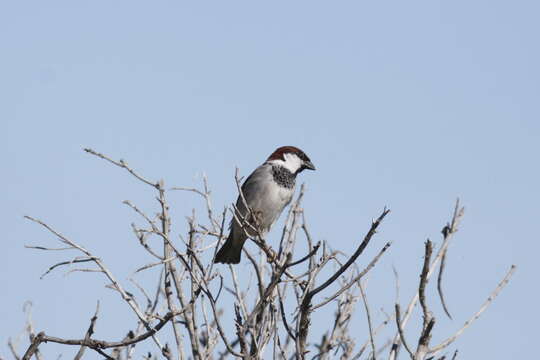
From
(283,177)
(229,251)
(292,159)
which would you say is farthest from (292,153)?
(229,251)

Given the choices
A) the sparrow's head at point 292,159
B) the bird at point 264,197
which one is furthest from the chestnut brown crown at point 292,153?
the bird at point 264,197

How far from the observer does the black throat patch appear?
6488 millimetres

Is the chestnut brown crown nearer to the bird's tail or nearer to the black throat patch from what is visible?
the black throat patch

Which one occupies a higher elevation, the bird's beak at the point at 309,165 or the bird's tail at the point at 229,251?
the bird's beak at the point at 309,165

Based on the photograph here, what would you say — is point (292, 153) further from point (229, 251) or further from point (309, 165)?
point (229, 251)

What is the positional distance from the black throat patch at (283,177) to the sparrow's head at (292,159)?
0.08 m

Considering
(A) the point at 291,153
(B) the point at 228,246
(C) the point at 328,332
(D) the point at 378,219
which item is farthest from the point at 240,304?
(A) the point at 291,153

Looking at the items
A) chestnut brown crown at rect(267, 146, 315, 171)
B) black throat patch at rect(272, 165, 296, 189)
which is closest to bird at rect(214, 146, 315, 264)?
black throat patch at rect(272, 165, 296, 189)

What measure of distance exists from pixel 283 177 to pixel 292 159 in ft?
1.12

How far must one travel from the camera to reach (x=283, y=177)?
6535mm

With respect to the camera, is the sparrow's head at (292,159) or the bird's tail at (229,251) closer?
the bird's tail at (229,251)

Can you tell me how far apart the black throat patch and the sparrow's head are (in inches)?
3.1

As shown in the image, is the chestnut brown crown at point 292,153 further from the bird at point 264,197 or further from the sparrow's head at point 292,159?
the bird at point 264,197

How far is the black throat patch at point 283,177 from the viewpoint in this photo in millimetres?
6488
